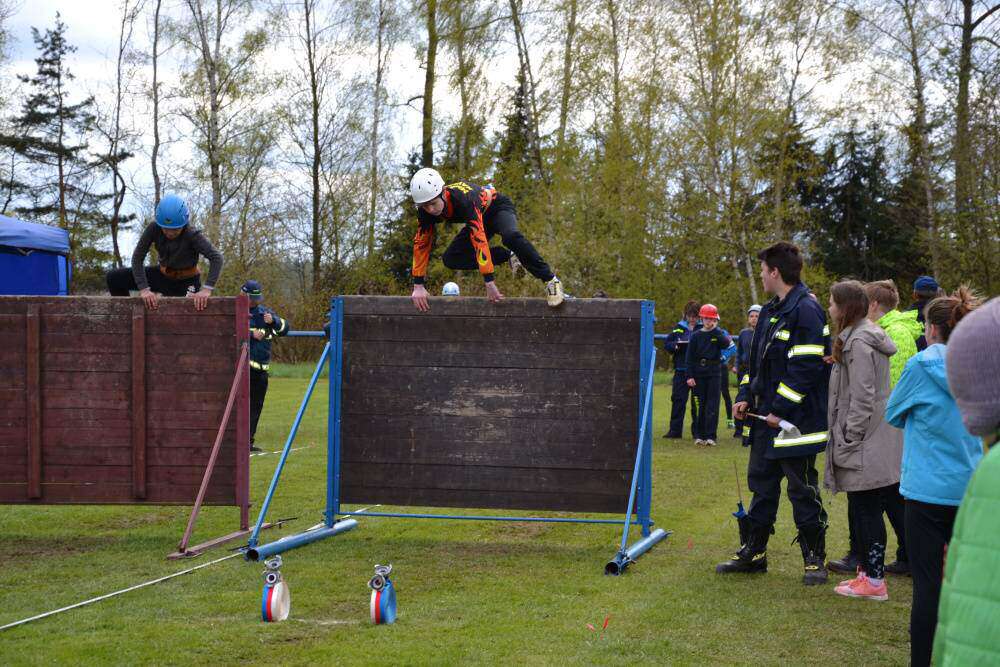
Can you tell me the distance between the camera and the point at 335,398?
8.67 metres

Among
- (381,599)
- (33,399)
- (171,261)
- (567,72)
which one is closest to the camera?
(381,599)

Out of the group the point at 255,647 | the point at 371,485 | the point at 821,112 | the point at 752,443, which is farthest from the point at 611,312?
the point at 821,112

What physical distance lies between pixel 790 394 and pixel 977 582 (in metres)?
4.89

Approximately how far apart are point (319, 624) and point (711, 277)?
30.8 metres

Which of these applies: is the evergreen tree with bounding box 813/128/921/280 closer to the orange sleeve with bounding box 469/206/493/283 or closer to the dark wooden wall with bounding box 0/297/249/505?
the orange sleeve with bounding box 469/206/493/283

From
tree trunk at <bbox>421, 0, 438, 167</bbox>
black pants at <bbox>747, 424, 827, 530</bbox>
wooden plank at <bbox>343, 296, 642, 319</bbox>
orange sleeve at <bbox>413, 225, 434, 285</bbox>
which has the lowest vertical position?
black pants at <bbox>747, 424, 827, 530</bbox>

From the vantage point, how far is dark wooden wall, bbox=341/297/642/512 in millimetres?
8375

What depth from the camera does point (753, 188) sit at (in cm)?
3306

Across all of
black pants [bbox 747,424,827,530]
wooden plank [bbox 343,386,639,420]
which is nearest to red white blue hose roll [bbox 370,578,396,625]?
black pants [bbox 747,424,827,530]

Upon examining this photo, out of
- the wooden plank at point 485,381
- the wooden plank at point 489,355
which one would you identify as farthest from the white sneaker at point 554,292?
the wooden plank at point 485,381

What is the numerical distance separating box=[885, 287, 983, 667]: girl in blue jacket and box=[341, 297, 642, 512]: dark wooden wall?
142 inches

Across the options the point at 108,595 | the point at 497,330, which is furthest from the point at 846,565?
the point at 108,595

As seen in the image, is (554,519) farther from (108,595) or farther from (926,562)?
(926,562)

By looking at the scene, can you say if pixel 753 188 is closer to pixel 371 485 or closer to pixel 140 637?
pixel 371 485
